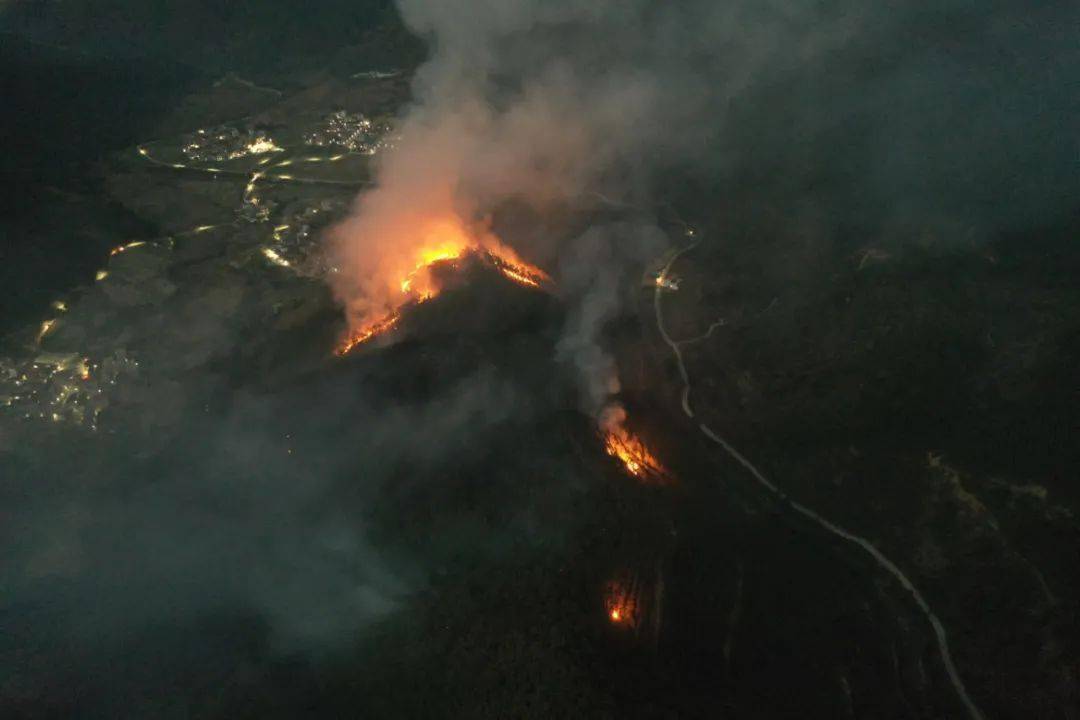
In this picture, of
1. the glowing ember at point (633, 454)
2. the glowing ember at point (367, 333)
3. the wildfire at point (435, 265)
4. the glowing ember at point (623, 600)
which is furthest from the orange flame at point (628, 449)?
the glowing ember at point (367, 333)

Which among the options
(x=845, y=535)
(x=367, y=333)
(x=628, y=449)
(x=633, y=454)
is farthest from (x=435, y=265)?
(x=845, y=535)

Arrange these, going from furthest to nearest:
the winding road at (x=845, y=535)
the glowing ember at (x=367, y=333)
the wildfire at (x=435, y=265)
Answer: the wildfire at (x=435, y=265), the glowing ember at (x=367, y=333), the winding road at (x=845, y=535)

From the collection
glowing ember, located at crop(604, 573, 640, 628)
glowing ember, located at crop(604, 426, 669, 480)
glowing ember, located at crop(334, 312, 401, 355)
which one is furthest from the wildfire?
glowing ember, located at crop(604, 573, 640, 628)

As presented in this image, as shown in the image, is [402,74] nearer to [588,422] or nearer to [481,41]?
[481,41]

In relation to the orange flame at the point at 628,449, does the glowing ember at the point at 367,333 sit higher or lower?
higher

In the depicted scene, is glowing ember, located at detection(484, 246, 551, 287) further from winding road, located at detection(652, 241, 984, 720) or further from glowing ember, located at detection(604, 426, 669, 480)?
glowing ember, located at detection(604, 426, 669, 480)

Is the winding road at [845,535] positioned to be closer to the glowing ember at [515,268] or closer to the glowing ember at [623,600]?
the glowing ember at [515,268]

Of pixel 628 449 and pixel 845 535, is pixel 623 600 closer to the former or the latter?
pixel 628 449
